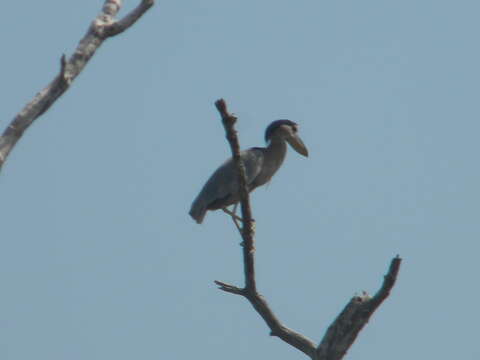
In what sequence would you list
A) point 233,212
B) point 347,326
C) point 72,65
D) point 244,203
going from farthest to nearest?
point 233,212, point 244,203, point 347,326, point 72,65

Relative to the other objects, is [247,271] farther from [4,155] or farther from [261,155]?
[261,155]

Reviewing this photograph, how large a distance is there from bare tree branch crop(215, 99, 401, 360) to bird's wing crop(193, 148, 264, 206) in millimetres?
3235

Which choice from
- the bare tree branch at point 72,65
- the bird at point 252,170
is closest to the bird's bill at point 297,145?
the bird at point 252,170

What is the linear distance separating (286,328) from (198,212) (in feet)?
12.2

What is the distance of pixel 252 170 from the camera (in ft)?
40.6

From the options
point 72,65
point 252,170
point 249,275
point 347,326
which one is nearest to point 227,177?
point 252,170

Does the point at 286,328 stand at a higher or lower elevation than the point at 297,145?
lower

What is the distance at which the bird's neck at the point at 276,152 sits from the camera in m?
12.9

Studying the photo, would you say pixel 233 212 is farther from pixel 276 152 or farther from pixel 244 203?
pixel 244 203

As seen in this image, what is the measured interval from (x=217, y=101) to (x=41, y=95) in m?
1.34

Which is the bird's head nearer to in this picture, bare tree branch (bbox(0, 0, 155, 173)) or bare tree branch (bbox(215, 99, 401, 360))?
bare tree branch (bbox(215, 99, 401, 360))

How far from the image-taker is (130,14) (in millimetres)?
7613

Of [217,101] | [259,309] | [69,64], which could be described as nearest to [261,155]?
[259,309]

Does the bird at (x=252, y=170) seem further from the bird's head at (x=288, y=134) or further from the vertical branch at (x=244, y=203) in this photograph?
the vertical branch at (x=244, y=203)
